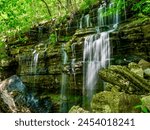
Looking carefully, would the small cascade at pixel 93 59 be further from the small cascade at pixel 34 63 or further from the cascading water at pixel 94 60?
the small cascade at pixel 34 63

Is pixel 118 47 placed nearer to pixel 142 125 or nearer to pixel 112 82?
pixel 112 82

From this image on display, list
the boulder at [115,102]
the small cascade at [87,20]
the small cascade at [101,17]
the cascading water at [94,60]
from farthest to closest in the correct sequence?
the small cascade at [87,20], the small cascade at [101,17], the cascading water at [94,60], the boulder at [115,102]

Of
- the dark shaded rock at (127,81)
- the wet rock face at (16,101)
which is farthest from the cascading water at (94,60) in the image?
the dark shaded rock at (127,81)

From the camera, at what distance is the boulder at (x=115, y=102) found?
5172 millimetres

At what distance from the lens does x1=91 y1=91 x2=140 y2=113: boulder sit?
5172 mm

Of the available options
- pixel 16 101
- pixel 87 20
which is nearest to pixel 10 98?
pixel 16 101

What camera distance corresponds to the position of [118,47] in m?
10.0

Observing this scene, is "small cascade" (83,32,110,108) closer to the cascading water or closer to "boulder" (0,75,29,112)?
the cascading water

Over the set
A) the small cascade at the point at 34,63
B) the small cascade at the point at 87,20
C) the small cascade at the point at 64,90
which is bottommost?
the small cascade at the point at 64,90

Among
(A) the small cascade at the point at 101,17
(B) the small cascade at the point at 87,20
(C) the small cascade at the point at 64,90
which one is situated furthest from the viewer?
(B) the small cascade at the point at 87,20

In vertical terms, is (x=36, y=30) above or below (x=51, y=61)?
above

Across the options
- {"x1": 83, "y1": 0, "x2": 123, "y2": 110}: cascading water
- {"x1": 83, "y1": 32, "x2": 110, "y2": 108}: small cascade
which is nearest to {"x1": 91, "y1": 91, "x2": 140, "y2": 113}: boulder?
{"x1": 83, "y1": 0, "x2": 123, "y2": 110}: cascading water

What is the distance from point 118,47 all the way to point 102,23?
7.81ft

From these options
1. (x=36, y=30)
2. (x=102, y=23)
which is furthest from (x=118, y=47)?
(x=36, y=30)
